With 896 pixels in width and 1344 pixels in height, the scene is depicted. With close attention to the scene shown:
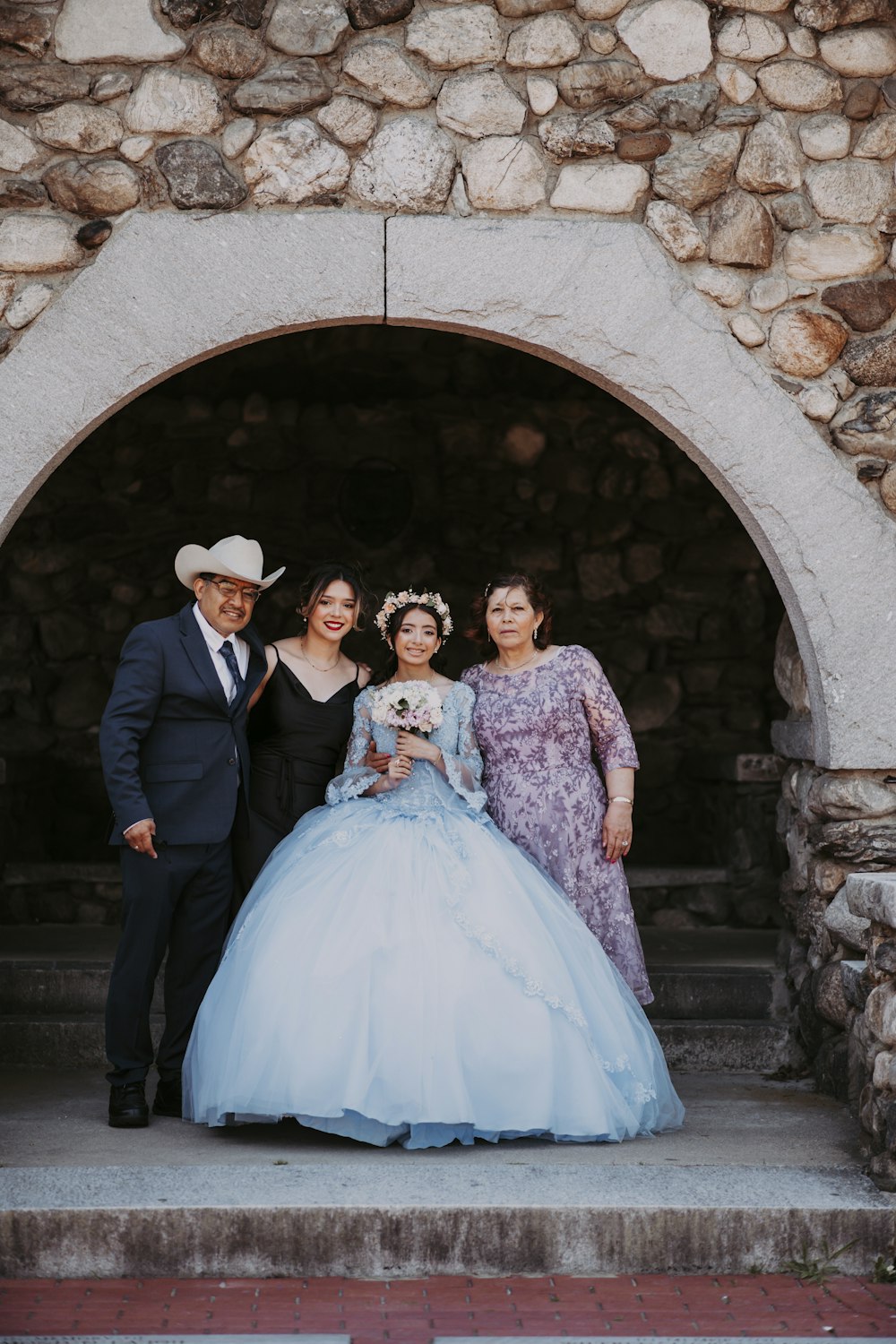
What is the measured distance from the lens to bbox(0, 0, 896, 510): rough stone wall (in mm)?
3920

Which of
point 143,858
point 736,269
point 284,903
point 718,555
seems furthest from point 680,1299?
point 718,555

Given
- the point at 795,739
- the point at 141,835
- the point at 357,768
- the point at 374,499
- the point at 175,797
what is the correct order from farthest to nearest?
the point at 374,499 < the point at 795,739 < the point at 357,768 < the point at 175,797 < the point at 141,835

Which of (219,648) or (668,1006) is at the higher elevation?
(219,648)

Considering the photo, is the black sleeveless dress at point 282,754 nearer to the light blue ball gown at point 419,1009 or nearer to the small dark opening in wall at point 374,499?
the light blue ball gown at point 419,1009

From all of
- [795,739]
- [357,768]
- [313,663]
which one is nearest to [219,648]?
[313,663]

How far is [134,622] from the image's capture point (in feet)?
20.8

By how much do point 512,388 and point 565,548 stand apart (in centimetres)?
79

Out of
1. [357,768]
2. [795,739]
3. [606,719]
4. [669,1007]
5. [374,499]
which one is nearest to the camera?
[357,768]

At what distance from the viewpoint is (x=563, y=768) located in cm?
416

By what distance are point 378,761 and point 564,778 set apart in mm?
573

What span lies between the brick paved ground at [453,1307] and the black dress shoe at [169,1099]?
86 centimetres

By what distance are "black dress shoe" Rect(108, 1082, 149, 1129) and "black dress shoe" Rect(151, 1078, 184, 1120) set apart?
99 mm

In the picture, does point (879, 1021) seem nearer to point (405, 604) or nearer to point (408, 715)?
point (408, 715)

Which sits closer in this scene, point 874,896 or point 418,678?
point 874,896
